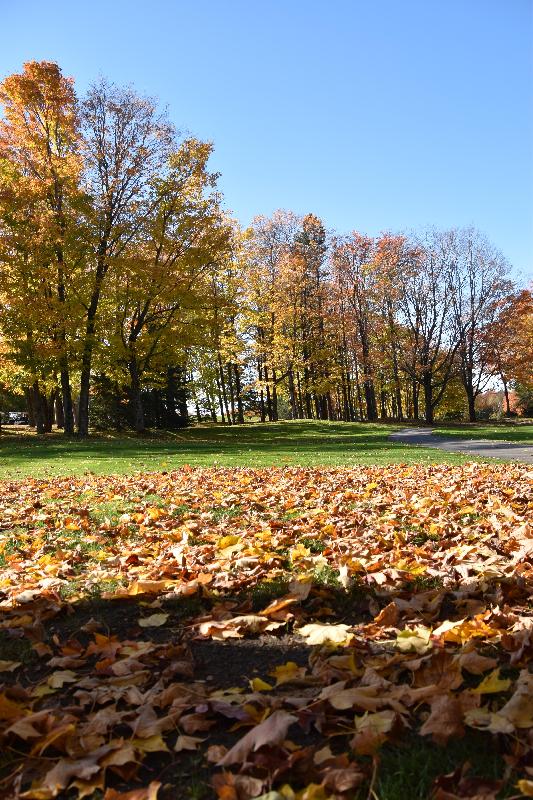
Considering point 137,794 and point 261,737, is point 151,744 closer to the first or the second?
point 137,794

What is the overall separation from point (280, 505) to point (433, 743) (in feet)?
14.7

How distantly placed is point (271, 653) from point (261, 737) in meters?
0.85

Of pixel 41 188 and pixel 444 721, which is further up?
pixel 41 188

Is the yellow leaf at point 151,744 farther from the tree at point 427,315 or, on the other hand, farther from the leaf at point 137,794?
the tree at point 427,315

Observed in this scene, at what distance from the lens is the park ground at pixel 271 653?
176 cm

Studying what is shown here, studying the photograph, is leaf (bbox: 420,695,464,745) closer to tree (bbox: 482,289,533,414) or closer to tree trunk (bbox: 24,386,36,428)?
tree trunk (bbox: 24,386,36,428)

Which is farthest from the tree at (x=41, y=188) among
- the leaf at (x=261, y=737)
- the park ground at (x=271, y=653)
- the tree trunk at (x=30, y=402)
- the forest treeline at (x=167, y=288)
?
the leaf at (x=261, y=737)

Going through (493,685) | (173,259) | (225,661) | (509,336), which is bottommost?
(225,661)

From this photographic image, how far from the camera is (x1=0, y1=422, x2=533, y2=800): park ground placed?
176 centimetres

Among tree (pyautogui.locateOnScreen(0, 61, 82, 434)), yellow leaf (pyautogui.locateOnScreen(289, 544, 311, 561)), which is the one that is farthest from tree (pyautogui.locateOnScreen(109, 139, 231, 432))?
yellow leaf (pyautogui.locateOnScreen(289, 544, 311, 561))

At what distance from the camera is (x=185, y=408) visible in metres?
33.7

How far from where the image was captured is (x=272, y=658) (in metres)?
2.59

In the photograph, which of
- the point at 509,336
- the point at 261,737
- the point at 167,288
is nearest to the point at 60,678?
the point at 261,737

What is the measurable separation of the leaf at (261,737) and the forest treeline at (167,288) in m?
20.9
